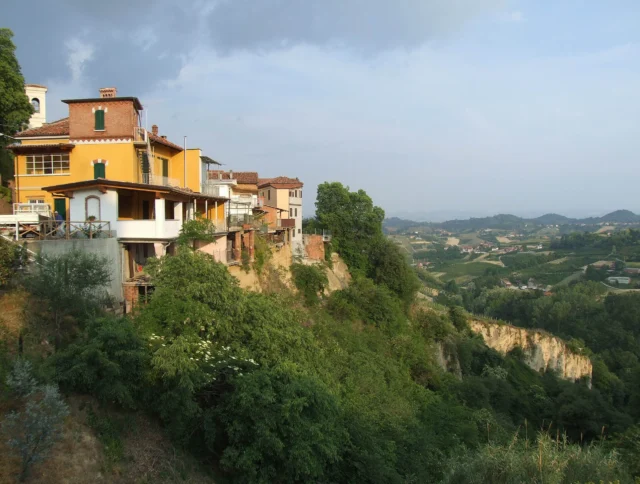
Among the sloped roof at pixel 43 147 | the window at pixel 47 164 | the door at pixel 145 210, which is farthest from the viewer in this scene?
the window at pixel 47 164

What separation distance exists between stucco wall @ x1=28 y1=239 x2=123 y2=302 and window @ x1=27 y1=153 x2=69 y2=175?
7.76 m

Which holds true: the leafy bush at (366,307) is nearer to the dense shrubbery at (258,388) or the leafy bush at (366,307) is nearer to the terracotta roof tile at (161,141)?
the dense shrubbery at (258,388)

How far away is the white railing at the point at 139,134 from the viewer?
21.8 meters

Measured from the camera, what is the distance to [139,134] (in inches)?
870

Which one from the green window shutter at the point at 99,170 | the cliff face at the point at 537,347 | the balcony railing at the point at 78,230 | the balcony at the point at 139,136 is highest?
the balcony at the point at 139,136

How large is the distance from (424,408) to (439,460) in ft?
18.0

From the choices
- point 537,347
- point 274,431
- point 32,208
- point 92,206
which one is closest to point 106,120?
point 32,208

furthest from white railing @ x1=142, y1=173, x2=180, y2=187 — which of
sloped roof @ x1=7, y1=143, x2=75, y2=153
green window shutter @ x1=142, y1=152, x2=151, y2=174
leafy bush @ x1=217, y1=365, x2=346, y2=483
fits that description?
leafy bush @ x1=217, y1=365, x2=346, y2=483

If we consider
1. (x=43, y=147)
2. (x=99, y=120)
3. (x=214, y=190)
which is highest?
(x=99, y=120)

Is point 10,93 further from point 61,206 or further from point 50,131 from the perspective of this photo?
point 61,206

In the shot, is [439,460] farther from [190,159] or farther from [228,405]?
[190,159]

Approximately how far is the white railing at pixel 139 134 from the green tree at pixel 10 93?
9528 millimetres

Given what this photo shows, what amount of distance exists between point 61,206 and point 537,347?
45.9 m

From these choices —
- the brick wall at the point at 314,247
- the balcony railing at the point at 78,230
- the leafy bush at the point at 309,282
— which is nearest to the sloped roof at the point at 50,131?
the balcony railing at the point at 78,230
